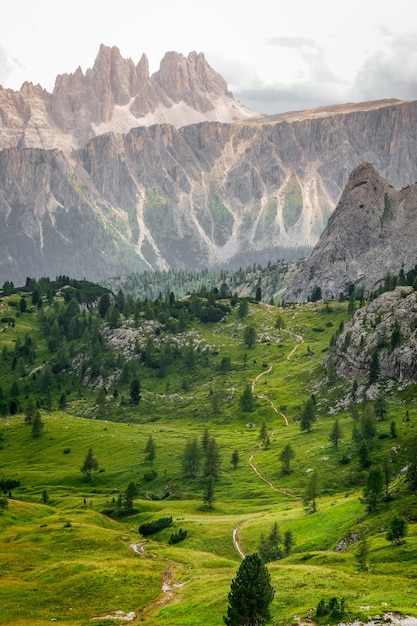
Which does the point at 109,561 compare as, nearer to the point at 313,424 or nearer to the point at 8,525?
the point at 8,525

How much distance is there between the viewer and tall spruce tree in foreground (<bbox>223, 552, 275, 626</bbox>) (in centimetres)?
5906

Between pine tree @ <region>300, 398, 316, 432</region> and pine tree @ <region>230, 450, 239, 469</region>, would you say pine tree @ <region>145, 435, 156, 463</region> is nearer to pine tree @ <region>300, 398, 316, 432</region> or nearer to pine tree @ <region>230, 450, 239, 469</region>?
pine tree @ <region>230, 450, 239, 469</region>

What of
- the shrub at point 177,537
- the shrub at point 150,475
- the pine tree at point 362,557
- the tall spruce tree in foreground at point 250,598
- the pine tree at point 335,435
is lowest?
the shrub at point 150,475

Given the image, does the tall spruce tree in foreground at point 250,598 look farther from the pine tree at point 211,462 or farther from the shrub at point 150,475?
the shrub at point 150,475

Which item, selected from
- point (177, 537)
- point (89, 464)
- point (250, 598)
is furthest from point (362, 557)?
point (89, 464)

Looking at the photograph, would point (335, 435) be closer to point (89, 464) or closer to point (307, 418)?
point (307, 418)

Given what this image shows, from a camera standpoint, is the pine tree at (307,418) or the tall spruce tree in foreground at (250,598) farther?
the pine tree at (307,418)

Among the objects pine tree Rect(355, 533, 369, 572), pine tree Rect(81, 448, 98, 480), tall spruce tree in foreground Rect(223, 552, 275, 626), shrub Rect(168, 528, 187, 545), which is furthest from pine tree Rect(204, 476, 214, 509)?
tall spruce tree in foreground Rect(223, 552, 275, 626)

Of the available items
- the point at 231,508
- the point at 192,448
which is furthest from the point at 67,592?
the point at 192,448

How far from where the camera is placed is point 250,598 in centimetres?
5925

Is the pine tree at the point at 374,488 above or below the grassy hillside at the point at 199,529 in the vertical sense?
above

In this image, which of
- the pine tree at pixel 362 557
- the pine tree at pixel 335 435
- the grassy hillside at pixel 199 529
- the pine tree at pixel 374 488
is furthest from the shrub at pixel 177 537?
the pine tree at pixel 335 435

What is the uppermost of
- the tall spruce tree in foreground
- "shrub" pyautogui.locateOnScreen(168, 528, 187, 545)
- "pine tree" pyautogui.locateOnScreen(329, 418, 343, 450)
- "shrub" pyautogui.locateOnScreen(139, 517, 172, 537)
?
the tall spruce tree in foreground

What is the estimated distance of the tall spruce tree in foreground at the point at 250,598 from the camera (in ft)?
194
